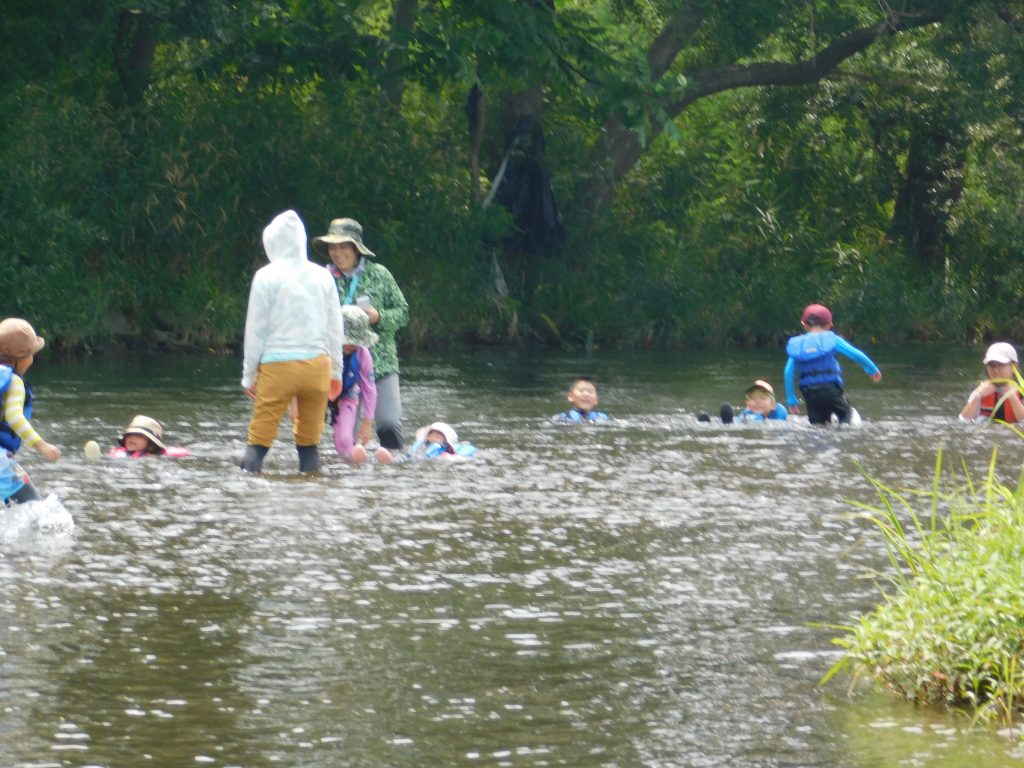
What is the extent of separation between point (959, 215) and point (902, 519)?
31.9 meters

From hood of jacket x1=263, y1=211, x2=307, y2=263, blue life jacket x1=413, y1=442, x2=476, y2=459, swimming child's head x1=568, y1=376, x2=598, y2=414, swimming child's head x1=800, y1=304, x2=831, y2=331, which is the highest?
hood of jacket x1=263, y1=211, x2=307, y2=263

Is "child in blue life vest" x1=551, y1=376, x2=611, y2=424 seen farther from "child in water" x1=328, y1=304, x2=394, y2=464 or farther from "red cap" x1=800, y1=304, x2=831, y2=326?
"child in water" x1=328, y1=304, x2=394, y2=464

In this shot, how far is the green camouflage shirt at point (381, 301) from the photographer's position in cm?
1547

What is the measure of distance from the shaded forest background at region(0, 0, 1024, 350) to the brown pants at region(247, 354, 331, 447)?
1535 cm

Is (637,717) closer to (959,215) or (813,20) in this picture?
(813,20)

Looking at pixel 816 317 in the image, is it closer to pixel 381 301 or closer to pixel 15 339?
pixel 381 301

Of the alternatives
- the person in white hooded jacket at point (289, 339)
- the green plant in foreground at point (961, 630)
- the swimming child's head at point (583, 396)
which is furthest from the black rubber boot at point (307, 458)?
the green plant in foreground at point (961, 630)

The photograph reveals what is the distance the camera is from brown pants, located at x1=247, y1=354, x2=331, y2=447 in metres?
13.8

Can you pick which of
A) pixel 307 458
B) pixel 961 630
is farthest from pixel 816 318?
pixel 961 630

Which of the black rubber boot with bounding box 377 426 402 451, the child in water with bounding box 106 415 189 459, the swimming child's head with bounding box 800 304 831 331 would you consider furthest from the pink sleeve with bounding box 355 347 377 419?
the swimming child's head with bounding box 800 304 831 331

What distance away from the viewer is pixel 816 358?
1884 centimetres

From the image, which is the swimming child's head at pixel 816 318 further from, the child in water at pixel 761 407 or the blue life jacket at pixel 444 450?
the blue life jacket at pixel 444 450

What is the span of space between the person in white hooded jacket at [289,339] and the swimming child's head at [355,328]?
0.92 metres

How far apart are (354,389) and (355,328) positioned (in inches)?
19.3
